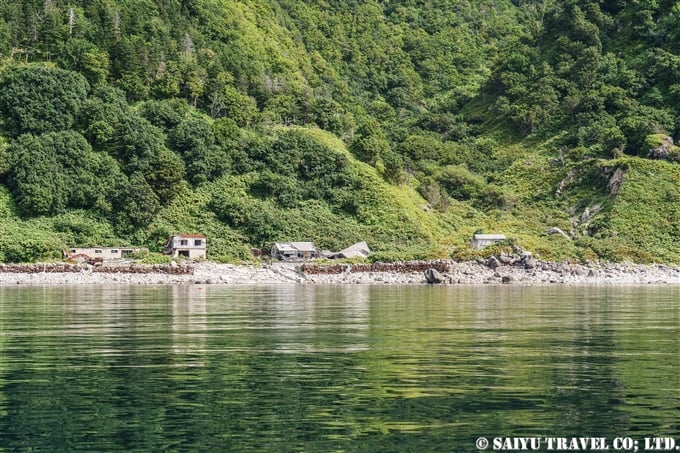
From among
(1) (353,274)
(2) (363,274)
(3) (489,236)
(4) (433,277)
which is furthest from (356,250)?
(4) (433,277)

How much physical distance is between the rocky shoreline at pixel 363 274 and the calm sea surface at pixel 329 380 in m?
39.1

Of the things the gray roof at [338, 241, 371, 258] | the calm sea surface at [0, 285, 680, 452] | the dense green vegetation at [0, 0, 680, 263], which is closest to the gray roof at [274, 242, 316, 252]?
the gray roof at [338, 241, 371, 258]

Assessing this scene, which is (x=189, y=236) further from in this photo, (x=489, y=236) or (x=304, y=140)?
(x=489, y=236)

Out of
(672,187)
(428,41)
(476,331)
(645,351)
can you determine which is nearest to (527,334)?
(476,331)

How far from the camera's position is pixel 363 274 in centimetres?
8469

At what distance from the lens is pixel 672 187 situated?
333ft

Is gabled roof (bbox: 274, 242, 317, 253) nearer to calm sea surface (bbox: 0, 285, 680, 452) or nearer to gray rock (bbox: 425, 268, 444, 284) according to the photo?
gray rock (bbox: 425, 268, 444, 284)

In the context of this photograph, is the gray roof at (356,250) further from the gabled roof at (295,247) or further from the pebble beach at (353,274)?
the pebble beach at (353,274)

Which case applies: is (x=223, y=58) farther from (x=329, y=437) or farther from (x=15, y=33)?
(x=329, y=437)

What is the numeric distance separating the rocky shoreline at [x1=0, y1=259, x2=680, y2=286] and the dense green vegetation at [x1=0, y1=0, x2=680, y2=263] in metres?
4.07

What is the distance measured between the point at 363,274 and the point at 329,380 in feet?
208

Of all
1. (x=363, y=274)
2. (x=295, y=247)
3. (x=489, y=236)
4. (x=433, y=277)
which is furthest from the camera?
(x=489, y=236)

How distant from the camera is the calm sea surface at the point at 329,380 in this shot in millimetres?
16203

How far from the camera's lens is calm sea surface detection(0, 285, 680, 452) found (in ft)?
53.2
